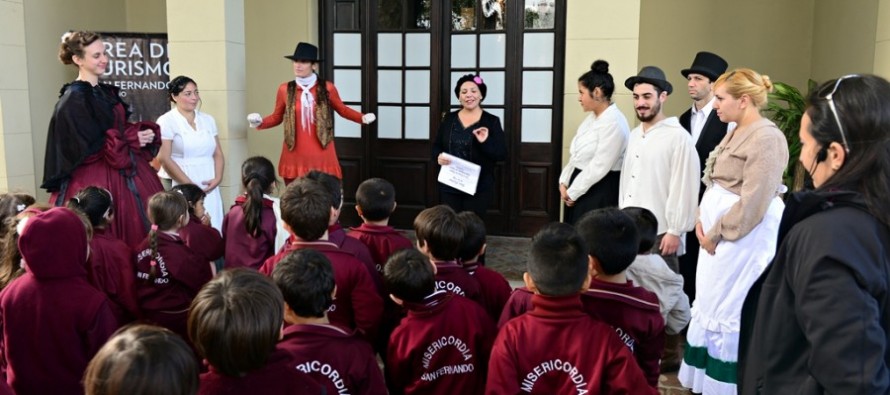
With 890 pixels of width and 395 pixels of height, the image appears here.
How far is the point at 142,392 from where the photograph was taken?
115 centimetres

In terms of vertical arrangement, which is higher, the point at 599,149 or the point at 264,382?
the point at 599,149

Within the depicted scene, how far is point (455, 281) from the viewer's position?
93.4 inches

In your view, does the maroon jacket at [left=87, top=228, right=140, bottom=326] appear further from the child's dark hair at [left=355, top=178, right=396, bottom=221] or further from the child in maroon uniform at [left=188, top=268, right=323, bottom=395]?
the child in maroon uniform at [left=188, top=268, right=323, bottom=395]

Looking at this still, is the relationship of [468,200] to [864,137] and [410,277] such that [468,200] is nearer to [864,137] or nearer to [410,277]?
[410,277]

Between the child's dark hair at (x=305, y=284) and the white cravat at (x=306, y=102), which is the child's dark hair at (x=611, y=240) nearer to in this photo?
the child's dark hair at (x=305, y=284)

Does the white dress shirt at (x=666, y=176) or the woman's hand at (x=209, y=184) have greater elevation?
the white dress shirt at (x=666, y=176)

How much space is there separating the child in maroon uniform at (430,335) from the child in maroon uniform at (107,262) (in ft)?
3.70

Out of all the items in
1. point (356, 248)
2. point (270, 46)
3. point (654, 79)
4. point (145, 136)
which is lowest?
point (356, 248)

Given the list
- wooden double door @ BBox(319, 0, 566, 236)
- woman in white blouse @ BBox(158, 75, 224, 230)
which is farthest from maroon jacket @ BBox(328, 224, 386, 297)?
wooden double door @ BBox(319, 0, 566, 236)

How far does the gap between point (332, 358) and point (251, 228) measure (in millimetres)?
1352

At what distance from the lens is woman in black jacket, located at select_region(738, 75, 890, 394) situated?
1.35 metres

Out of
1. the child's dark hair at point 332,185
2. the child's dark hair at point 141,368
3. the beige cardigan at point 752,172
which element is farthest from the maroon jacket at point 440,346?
the beige cardigan at point 752,172

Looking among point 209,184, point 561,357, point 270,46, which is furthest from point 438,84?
point 561,357

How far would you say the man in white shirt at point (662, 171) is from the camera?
3277mm
